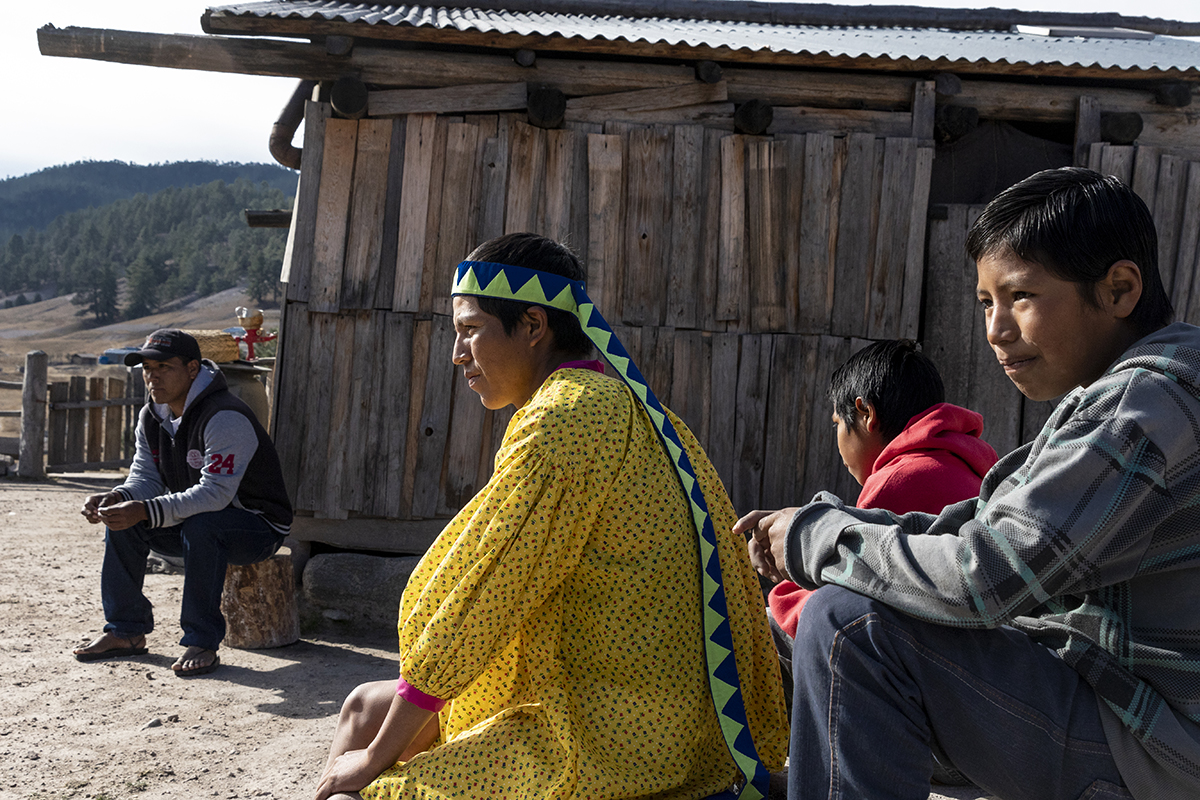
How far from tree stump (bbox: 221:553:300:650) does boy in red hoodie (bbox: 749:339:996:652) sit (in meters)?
2.82

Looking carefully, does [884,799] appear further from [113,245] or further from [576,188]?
[113,245]

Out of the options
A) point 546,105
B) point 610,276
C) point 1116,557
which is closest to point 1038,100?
point 610,276

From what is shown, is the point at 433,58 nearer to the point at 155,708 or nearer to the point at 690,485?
the point at 155,708

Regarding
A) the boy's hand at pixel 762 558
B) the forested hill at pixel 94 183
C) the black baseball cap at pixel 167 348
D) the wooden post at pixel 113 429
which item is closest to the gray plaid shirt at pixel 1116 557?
the boy's hand at pixel 762 558

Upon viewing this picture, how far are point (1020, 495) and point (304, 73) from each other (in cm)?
450

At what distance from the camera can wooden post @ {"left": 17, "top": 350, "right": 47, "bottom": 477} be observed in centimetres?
1053

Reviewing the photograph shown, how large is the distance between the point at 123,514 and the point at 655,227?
291cm

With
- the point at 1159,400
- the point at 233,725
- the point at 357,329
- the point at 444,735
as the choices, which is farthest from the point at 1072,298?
the point at 357,329

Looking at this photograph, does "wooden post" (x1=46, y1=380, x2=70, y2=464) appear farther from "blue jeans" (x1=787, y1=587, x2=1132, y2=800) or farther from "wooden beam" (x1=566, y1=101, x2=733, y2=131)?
"blue jeans" (x1=787, y1=587, x2=1132, y2=800)

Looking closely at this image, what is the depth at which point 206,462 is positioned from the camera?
14.3 ft

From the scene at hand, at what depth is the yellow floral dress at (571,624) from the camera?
1.80m

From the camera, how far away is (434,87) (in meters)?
5.05

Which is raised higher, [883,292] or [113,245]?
[113,245]

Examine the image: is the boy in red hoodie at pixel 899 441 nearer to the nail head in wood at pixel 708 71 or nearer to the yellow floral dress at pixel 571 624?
the yellow floral dress at pixel 571 624
